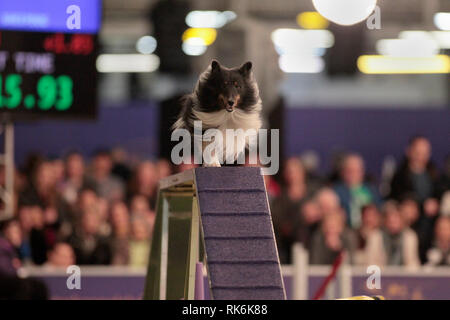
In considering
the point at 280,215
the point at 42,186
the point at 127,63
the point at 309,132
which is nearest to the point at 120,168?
the point at 42,186

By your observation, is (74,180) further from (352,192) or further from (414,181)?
(414,181)

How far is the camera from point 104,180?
10359mm

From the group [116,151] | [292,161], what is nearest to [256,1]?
[116,151]

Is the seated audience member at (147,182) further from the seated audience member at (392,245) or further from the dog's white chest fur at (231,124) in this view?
the dog's white chest fur at (231,124)

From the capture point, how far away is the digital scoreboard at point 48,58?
307 inches

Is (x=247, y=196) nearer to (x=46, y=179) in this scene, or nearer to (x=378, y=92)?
(x=46, y=179)

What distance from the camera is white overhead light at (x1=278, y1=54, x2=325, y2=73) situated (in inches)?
756

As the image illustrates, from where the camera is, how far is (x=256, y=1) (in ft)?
52.4

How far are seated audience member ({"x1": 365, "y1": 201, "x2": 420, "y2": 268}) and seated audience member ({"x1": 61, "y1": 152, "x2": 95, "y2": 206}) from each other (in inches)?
132

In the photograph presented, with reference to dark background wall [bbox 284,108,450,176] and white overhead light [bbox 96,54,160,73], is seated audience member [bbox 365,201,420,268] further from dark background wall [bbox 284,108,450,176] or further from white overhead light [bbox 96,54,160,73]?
white overhead light [bbox 96,54,160,73]

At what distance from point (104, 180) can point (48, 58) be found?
8.93ft

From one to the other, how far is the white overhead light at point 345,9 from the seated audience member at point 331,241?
2.24m

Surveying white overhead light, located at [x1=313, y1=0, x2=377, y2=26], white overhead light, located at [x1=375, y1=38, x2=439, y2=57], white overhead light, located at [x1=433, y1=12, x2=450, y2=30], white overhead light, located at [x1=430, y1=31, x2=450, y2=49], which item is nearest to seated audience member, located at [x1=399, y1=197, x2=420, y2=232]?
white overhead light, located at [x1=313, y1=0, x2=377, y2=26]

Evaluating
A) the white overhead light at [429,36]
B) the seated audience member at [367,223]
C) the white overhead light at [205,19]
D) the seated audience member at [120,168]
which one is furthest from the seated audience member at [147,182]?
the white overhead light at [429,36]
